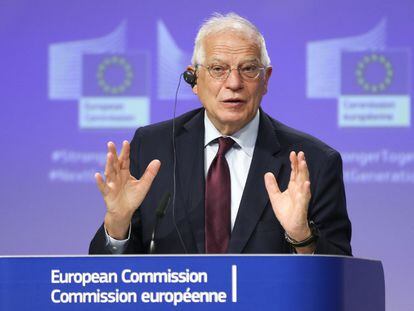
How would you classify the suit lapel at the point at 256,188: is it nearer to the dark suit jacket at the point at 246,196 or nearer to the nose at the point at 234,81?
the dark suit jacket at the point at 246,196

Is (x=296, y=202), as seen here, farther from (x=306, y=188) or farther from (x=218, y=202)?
(x=218, y=202)

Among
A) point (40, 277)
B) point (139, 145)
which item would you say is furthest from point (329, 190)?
point (40, 277)

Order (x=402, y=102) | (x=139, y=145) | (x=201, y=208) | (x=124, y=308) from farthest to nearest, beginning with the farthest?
(x=402, y=102) < (x=139, y=145) < (x=201, y=208) < (x=124, y=308)

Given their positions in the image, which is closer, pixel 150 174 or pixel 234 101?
pixel 150 174

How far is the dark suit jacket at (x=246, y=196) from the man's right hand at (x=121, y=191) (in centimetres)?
Answer: 8

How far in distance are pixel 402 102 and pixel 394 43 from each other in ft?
1.03

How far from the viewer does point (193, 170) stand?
306 centimetres

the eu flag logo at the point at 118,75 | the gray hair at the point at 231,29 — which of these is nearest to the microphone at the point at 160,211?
the gray hair at the point at 231,29

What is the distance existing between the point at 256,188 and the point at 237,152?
0.61ft

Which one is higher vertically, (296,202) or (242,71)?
(242,71)

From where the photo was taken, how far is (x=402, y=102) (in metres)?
4.58

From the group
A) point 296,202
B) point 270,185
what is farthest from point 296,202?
point 270,185

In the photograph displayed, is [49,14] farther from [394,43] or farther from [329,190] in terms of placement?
[329,190]

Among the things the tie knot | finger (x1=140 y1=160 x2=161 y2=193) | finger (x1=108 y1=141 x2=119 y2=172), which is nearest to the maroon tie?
the tie knot
